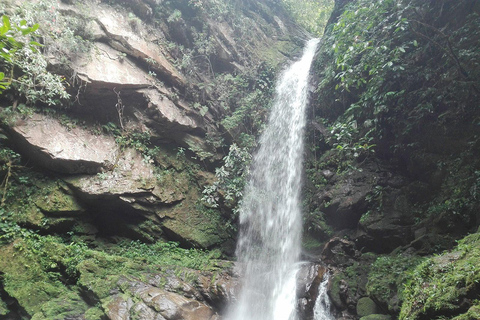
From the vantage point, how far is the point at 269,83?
38.3ft

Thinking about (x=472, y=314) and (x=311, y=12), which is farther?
(x=311, y=12)

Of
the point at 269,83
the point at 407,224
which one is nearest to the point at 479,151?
the point at 407,224

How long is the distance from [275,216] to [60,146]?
20.8 ft

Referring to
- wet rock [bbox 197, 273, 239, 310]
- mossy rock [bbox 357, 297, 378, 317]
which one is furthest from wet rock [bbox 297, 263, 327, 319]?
wet rock [bbox 197, 273, 239, 310]

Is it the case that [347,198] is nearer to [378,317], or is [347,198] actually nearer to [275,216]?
[275,216]

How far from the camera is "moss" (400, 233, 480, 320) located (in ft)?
9.52

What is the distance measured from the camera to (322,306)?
6059 mm

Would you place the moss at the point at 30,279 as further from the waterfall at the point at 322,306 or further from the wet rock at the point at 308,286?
the waterfall at the point at 322,306

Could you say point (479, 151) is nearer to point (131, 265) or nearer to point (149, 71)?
point (131, 265)

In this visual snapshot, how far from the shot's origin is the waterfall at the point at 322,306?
589 cm

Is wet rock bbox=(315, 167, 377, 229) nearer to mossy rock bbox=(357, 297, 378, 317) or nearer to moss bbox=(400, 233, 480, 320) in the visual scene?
mossy rock bbox=(357, 297, 378, 317)

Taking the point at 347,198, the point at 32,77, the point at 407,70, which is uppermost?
the point at 407,70

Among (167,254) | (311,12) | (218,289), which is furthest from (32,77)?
A: (311,12)

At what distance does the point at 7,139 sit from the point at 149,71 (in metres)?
4.09
